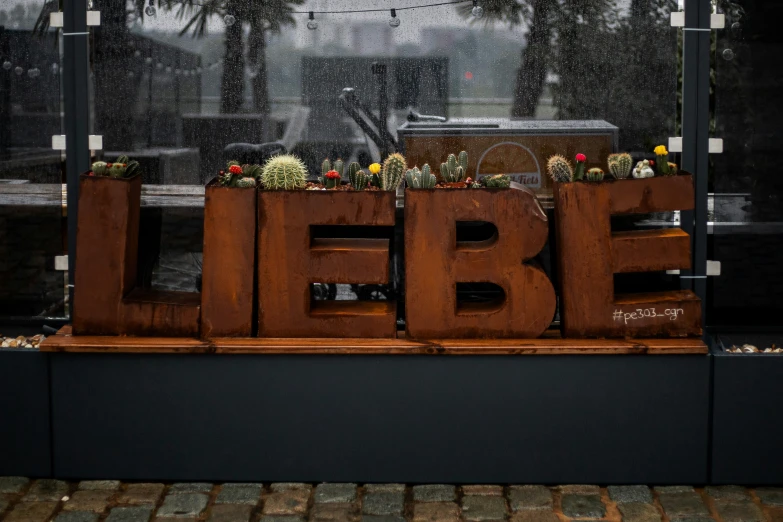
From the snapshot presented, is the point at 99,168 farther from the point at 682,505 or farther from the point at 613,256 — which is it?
the point at 682,505

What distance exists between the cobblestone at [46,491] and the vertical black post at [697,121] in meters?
2.96

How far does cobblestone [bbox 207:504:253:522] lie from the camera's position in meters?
4.76

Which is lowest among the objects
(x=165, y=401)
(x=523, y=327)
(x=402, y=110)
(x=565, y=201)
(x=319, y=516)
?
(x=319, y=516)

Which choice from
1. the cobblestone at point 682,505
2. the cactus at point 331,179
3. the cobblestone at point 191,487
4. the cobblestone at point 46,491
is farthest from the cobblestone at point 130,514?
the cobblestone at point 682,505

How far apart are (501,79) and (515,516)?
1959mm

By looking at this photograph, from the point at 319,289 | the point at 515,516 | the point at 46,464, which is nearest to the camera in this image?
the point at 515,516

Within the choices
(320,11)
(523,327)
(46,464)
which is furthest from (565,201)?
(46,464)

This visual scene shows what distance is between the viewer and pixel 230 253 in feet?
16.5

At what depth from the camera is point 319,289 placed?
5.51 meters

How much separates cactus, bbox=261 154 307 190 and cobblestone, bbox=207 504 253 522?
1.38 m

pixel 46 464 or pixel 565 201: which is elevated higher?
pixel 565 201

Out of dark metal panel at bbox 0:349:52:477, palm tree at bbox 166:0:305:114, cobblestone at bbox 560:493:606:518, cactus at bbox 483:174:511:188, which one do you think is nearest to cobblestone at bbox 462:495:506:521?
cobblestone at bbox 560:493:606:518

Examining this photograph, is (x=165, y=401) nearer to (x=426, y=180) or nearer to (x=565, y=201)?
(x=426, y=180)

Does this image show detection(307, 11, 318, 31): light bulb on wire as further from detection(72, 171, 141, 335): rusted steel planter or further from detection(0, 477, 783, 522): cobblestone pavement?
detection(0, 477, 783, 522): cobblestone pavement
